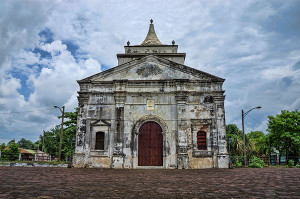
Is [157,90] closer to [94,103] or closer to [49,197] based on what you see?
[94,103]

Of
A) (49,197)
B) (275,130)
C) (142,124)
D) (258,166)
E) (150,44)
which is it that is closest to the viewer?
(49,197)

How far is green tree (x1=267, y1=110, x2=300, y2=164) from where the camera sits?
26.9 meters

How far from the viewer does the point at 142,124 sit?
17172 millimetres

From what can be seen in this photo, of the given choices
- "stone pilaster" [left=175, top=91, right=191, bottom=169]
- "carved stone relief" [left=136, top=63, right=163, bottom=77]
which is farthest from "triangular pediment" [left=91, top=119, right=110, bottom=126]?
"stone pilaster" [left=175, top=91, right=191, bottom=169]

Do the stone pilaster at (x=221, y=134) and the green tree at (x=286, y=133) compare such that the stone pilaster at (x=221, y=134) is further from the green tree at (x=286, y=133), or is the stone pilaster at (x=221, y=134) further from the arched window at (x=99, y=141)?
the green tree at (x=286, y=133)

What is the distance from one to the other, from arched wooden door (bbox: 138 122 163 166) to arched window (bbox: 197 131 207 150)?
9.03 ft

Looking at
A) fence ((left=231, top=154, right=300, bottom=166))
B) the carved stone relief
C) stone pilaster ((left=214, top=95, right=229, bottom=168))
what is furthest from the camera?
fence ((left=231, top=154, right=300, bottom=166))

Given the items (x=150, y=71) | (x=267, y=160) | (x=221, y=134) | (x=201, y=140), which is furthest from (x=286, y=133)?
(x=150, y=71)

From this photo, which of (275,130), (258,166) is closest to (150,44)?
(258,166)

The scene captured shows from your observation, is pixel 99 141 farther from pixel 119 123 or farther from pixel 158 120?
pixel 158 120

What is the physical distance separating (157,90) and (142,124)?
289 cm

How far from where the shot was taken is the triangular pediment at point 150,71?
1788 cm

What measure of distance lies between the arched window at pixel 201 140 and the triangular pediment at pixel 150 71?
14.2 feet

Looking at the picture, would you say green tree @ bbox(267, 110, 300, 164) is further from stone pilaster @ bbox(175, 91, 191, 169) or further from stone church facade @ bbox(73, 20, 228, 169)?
stone pilaster @ bbox(175, 91, 191, 169)
